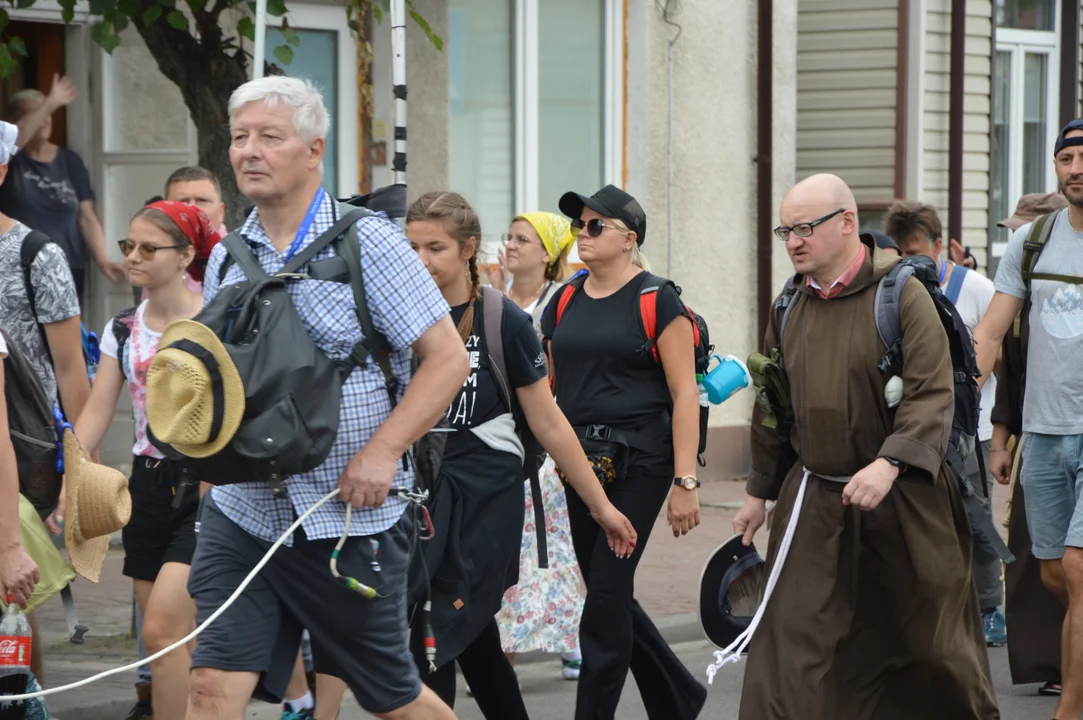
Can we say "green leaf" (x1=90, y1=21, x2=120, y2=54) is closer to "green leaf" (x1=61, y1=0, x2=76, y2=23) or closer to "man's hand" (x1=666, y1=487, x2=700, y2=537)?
"green leaf" (x1=61, y1=0, x2=76, y2=23)

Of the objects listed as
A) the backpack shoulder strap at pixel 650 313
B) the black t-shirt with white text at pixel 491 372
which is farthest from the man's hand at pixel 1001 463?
the black t-shirt with white text at pixel 491 372

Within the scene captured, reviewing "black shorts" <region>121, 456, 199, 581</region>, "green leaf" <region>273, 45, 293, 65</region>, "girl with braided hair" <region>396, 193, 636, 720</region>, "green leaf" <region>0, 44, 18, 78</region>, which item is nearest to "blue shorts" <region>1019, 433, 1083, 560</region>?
"girl with braided hair" <region>396, 193, 636, 720</region>

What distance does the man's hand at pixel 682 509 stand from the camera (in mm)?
6176

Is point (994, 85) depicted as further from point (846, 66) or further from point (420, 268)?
point (420, 268)

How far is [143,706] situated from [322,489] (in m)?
2.53

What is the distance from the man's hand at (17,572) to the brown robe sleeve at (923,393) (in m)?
2.54

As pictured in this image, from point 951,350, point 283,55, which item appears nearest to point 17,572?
point 951,350

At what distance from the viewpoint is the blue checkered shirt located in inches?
162

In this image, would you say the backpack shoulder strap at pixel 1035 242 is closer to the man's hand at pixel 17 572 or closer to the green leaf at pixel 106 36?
the man's hand at pixel 17 572

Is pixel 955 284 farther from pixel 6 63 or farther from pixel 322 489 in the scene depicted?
pixel 322 489

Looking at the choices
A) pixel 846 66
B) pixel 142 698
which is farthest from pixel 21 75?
pixel 846 66

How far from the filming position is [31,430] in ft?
16.7

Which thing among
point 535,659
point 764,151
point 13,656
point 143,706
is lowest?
point 535,659

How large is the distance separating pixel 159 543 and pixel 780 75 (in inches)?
362
